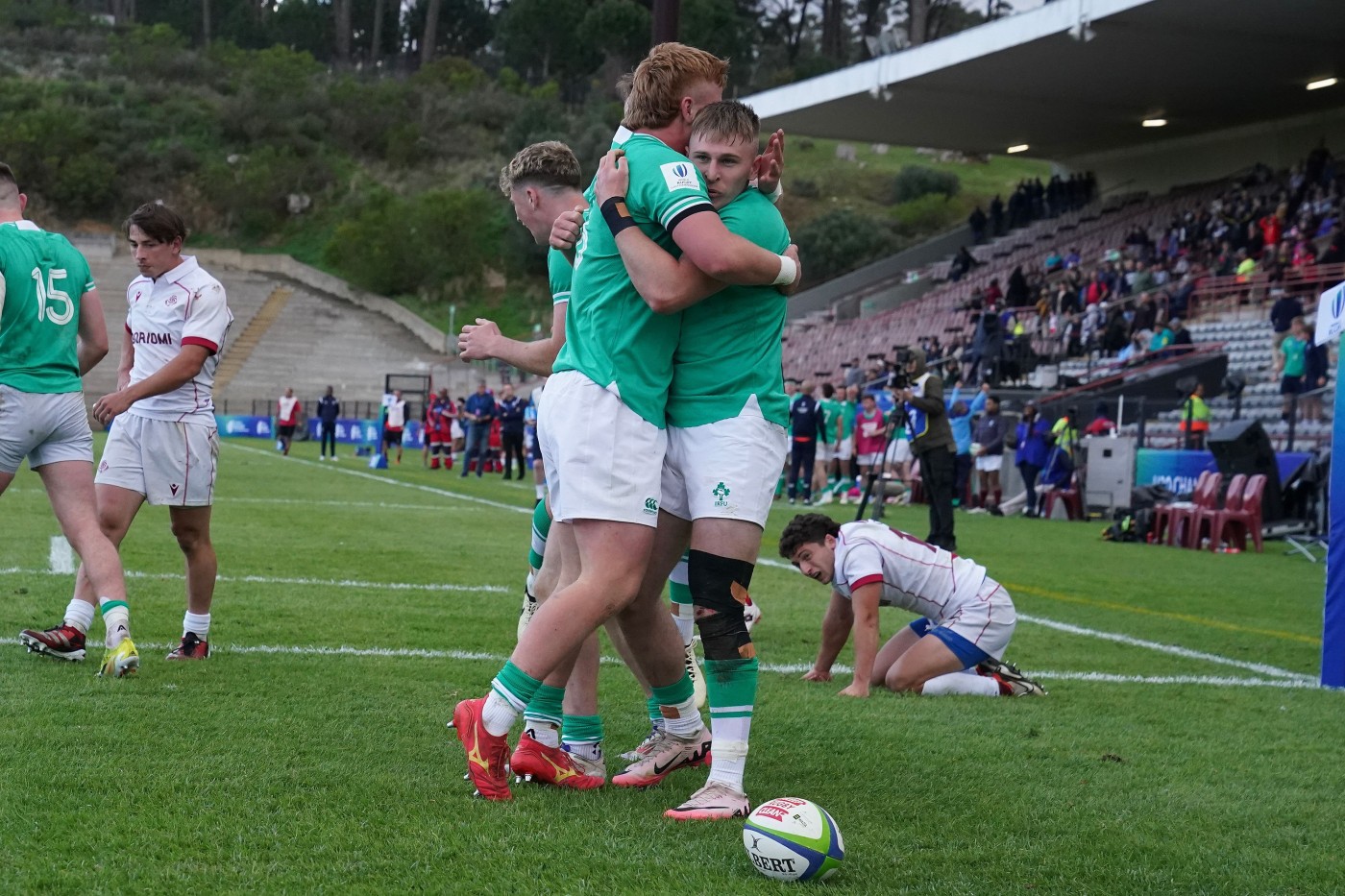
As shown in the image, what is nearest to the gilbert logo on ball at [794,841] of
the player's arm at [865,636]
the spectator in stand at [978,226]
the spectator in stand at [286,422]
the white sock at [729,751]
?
the white sock at [729,751]

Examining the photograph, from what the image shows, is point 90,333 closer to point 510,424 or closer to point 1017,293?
point 510,424

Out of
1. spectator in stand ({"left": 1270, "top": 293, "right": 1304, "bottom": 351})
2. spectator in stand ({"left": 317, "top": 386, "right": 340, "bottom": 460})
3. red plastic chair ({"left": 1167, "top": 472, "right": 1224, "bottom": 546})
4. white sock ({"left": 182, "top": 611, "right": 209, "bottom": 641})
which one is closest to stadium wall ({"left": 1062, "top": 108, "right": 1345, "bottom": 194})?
spectator in stand ({"left": 1270, "top": 293, "right": 1304, "bottom": 351})

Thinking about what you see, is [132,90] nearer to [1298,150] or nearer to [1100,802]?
[1298,150]

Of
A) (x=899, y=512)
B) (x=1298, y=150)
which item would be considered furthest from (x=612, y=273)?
(x=1298, y=150)

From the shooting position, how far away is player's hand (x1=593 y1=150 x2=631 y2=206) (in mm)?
3799

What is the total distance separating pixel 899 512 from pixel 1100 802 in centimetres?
1624

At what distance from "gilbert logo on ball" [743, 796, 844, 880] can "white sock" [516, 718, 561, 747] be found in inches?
37.9

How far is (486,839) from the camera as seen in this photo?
11.1ft

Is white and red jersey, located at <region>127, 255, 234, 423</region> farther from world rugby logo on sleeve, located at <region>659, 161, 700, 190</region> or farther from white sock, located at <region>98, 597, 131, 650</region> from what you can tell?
world rugby logo on sleeve, located at <region>659, 161, 700, 190</region>

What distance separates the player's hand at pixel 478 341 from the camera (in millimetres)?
4336

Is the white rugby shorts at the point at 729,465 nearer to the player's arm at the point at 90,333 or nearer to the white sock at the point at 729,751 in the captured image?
the white sock at the point at 729,751

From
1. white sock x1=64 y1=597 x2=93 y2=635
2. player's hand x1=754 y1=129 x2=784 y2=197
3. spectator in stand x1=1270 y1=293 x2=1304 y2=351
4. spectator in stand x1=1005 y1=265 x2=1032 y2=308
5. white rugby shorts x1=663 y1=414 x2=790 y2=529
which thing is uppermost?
spectator in stand x1=1005 y1=265 x2=1032 y2=308

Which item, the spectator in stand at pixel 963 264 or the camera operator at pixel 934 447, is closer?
the camera operator at pixel 934 447

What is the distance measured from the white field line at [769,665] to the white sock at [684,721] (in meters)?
1.98
